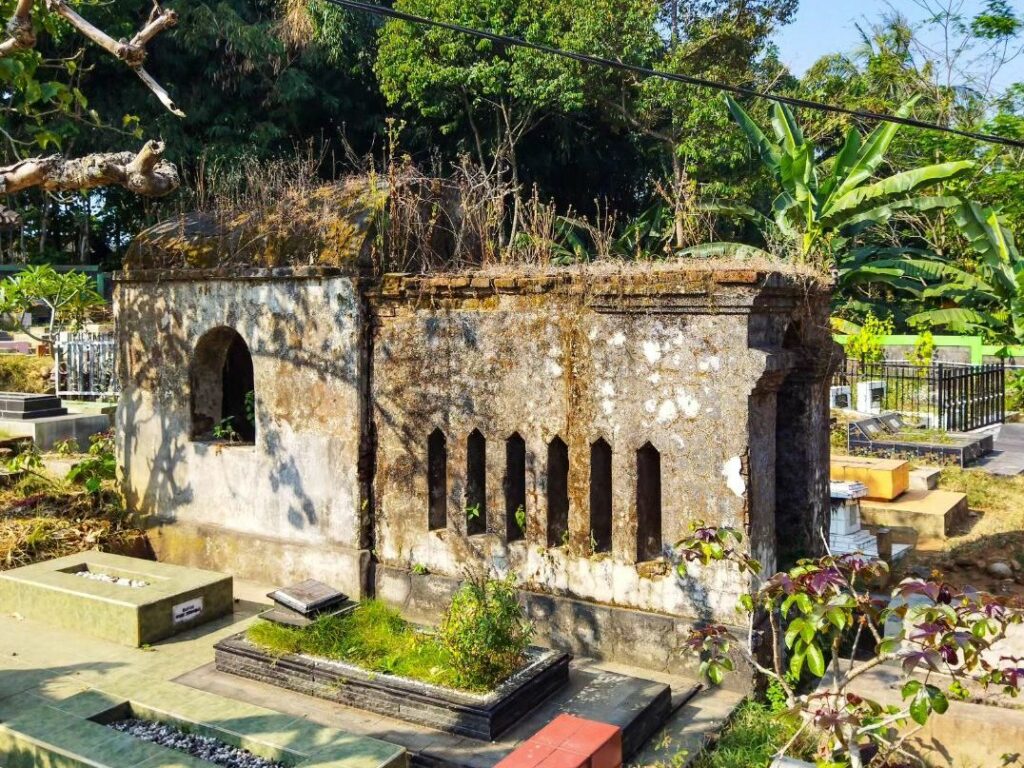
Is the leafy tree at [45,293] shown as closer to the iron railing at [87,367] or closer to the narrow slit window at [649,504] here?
the iron railing at [87,367]

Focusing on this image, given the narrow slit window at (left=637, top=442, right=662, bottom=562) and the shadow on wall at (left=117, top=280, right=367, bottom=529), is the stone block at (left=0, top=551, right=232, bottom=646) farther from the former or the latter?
the narrow slit window at (left=637, top=442, right=662, bottom=562)

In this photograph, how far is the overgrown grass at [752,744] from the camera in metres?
4.91

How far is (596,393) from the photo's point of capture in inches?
243

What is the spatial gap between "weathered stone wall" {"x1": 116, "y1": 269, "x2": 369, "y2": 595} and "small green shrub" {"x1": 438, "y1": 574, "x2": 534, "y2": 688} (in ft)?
5.79

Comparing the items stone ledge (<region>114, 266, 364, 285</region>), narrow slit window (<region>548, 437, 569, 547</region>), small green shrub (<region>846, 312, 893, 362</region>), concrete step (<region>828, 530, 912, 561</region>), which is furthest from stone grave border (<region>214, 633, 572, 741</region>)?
small green shrub (<region>846, 312, 893, 362</region>)

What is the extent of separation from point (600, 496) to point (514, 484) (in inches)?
25.3

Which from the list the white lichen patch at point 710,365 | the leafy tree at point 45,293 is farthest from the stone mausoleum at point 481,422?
the leafy tree at point 45,293

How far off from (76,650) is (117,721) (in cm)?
138

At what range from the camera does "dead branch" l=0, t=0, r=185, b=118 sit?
5.68 meters

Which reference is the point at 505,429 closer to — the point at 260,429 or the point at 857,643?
the point at 260,429

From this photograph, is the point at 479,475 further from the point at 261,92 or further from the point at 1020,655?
the point at 261,92

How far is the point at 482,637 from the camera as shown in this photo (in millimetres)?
5371

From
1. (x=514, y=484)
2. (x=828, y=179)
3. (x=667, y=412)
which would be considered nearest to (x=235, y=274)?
(x=514, y=484)

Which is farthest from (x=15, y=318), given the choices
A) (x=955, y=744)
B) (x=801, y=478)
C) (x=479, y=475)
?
(x=955, y=744)
